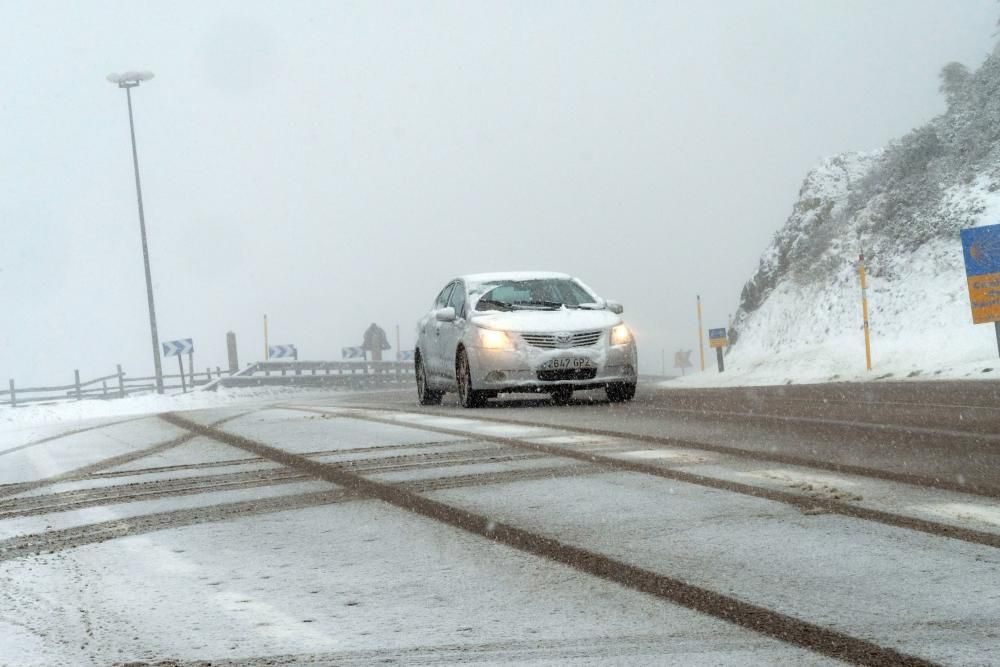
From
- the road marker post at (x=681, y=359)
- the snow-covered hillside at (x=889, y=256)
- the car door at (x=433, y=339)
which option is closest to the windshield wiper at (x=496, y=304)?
the car door at (x=433, y=339)

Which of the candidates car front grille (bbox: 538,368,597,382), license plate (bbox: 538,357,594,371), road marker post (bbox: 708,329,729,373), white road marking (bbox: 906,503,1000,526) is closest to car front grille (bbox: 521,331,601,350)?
license plate (bbox: 538,357,594,371)

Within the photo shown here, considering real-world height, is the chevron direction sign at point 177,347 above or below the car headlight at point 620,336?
above

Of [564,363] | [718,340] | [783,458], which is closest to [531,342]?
[564,363]

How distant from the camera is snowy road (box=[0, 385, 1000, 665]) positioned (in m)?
3.35

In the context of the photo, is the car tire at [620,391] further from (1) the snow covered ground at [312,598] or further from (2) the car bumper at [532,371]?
(1) the snow covered ground at [312,598]

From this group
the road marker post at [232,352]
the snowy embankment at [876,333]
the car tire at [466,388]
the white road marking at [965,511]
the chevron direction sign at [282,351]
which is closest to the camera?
the white road marking at [965,511]

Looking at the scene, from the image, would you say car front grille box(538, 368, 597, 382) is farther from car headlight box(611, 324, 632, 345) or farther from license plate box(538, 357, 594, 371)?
car headlight box(611, 324, 632, 345)

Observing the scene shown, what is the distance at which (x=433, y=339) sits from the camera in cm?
1558

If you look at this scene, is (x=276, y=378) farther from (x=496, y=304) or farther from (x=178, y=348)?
(x=496, y=304)

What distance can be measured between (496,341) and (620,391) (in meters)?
1.65

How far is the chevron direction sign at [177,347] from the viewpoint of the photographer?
39094mm

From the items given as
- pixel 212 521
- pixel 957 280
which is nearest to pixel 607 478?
pixel 212 521

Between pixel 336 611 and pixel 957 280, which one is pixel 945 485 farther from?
pixel 957 280

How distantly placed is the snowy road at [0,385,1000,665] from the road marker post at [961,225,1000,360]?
7.97 m
